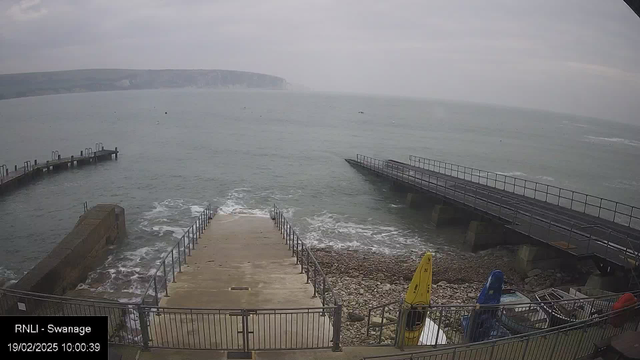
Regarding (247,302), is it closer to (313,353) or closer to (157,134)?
(313,353)

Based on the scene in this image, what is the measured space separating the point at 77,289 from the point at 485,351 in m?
17.6

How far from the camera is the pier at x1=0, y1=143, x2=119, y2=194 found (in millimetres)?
35812

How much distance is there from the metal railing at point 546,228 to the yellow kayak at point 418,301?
11966 millimetres

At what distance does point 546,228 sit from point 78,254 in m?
23.4

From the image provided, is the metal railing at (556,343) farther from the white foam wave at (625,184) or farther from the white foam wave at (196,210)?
the white foam wave at (625,184)

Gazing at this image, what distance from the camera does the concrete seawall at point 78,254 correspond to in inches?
627

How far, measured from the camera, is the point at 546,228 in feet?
68.8

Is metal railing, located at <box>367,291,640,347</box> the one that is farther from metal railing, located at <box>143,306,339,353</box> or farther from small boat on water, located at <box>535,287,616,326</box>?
metal railing, located at <box>143,306,339,353</box>

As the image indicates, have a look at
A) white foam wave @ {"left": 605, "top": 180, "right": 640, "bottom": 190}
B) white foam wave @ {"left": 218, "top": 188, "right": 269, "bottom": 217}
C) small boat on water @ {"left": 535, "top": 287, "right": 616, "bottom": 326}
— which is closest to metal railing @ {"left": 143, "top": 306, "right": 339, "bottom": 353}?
small boat on water @ {"left": 535, "top": 287, "right": 616, "bottom": 326}

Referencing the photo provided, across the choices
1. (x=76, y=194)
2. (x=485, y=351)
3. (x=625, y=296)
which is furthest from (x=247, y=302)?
(x=76, y=194)

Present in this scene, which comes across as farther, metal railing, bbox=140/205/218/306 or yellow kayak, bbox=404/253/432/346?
metal railing, bbox=140/205/218/306

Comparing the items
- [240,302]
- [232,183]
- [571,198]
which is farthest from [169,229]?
[571,198]

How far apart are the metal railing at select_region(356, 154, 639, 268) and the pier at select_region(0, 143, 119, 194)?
35.7 meters

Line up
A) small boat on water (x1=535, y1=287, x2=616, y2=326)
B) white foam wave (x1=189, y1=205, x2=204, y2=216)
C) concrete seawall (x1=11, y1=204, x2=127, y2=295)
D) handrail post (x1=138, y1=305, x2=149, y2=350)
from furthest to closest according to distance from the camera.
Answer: white foam wave (x1=189, y1=205, x2=204, y2=216) < concrete seawall (x1=11, y1=204, x2=127, y2=295) < small boat on water (x1=535, y1=287, x2=616, y2=326) < handrail post (x1=138, y1=305, x2=149, y2=350)
